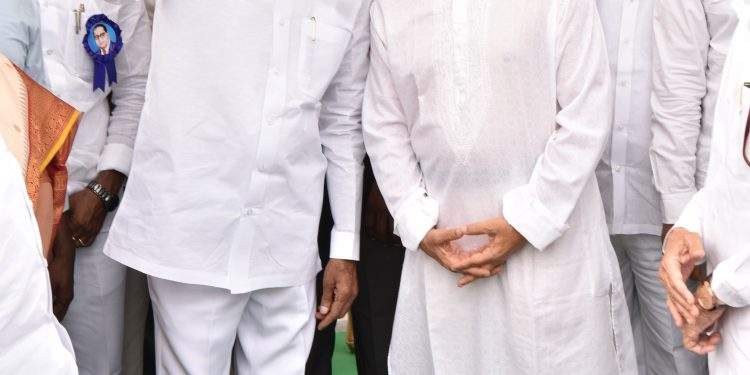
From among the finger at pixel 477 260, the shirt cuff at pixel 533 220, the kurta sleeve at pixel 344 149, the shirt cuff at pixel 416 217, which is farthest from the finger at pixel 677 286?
the kurta sleeve at pixel 344 149

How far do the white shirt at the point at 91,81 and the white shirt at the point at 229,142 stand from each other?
39 cm

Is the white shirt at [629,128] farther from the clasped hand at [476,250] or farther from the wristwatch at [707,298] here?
the wristwatch at [707,298]

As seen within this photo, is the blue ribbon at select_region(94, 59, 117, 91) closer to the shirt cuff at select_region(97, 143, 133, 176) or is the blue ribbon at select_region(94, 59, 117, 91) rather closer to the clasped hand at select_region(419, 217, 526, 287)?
the shirt cuff at select_region(97, 143, 133, 176)

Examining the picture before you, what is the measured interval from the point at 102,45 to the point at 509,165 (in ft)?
4.14

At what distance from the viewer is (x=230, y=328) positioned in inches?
108

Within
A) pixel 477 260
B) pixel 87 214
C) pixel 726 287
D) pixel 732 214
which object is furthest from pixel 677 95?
pixel 87 214

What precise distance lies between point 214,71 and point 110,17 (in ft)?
2.13

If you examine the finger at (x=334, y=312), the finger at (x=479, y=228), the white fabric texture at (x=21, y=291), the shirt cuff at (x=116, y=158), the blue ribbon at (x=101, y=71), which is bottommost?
the finger at (x=334, y=312)

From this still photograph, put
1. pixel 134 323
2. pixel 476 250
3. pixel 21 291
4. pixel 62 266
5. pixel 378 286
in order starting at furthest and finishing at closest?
pixel 134 323 < pixel 378 286 < pixel 62 266 < pixel 476 250 < pixel 21 291

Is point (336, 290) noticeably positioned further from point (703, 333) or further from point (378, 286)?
point (703, 333)

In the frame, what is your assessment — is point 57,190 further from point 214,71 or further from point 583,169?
point 583,169

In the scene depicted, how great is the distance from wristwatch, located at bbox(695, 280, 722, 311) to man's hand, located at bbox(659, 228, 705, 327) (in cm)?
2

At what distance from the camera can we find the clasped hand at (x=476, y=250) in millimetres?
2545

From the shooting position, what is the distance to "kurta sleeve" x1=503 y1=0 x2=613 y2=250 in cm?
250
